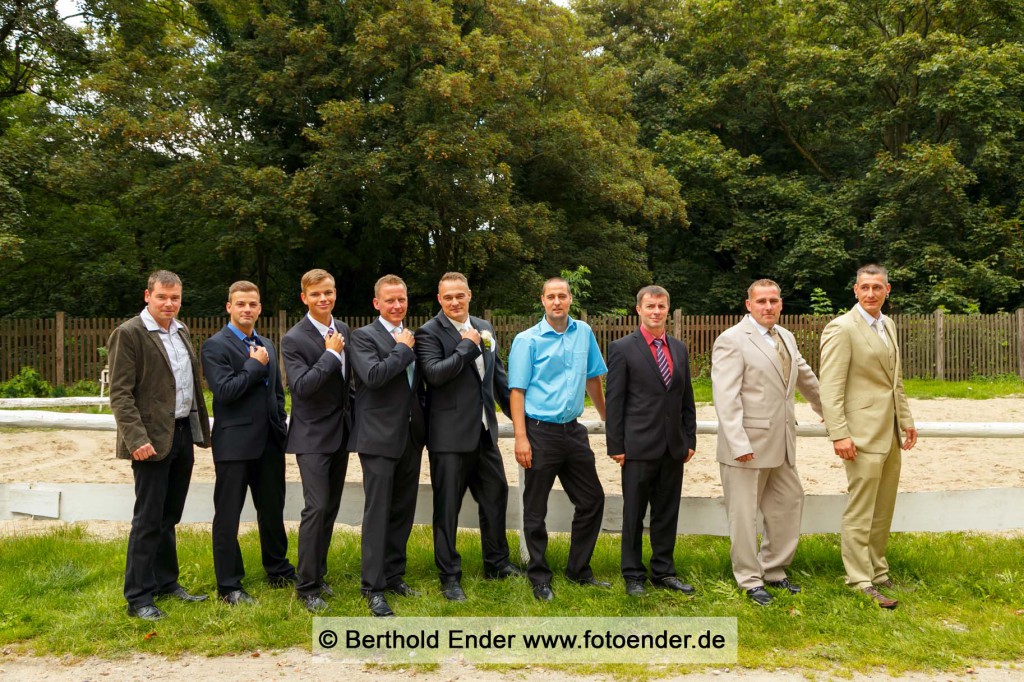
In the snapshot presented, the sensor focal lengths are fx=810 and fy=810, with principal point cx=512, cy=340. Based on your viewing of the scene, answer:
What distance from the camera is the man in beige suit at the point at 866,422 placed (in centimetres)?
466

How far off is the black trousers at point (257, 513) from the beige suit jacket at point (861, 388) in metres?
3.25

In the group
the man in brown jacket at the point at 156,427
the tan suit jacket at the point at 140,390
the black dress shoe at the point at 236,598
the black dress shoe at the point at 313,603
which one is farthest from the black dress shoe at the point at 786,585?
the tan suit jacket at the point at 140,390

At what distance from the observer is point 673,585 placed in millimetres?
4707

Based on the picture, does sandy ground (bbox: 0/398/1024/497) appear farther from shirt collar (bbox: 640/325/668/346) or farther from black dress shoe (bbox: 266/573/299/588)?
black dress shoe (bbox: 266/573/299/588)

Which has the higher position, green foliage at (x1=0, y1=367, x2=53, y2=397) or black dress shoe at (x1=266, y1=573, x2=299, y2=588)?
green foliage at (x1=0, y1=367, x2=53, y2=397)

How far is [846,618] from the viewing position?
4227 mm

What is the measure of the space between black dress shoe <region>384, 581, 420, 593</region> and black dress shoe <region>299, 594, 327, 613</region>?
42 cm

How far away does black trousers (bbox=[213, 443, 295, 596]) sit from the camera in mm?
4574

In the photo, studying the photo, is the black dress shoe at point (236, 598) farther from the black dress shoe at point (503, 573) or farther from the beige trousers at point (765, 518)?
the beige trousers at point (765, 518)

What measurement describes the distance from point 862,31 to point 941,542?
24741 mm

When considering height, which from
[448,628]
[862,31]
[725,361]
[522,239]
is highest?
[862,31]

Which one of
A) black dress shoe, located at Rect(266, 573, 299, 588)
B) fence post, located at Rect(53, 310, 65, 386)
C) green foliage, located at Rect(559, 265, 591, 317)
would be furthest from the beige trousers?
fence post, located at Rect(53, 310, 65, 386)

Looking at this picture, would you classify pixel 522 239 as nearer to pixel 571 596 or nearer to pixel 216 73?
pixel 216 73

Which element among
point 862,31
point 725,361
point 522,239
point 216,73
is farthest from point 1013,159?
point 725,361
